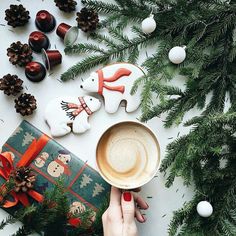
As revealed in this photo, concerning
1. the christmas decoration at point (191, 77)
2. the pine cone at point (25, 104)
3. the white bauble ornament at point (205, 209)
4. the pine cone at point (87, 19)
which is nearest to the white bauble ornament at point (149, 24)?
the christmas decoration at point (191, 77)

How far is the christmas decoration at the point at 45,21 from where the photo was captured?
1.28 m

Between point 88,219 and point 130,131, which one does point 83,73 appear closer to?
point 130,131

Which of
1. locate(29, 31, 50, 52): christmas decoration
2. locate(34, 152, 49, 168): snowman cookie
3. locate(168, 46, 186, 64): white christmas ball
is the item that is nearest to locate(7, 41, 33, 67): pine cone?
locate(29, 31, 50, 52): christmas decoration

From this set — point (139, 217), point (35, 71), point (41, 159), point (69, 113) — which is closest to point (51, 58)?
point (35, 71)

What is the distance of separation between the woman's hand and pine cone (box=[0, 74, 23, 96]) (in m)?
0.41

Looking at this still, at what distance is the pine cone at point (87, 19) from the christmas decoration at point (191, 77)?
0.8 inches

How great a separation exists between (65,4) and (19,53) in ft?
0.65

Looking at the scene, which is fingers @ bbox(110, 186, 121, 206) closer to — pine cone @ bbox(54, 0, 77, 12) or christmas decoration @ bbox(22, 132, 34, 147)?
christmas decoration @ bbox(22, 132, 34, 147)

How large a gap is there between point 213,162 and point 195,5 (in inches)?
16.9

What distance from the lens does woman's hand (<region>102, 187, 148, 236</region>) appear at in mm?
1132

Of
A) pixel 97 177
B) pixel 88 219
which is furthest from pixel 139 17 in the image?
pixel 88 219

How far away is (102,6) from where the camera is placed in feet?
4.18

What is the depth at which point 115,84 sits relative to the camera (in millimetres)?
1281

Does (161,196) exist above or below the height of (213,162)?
below
